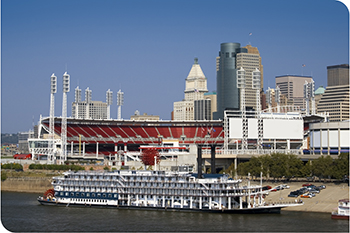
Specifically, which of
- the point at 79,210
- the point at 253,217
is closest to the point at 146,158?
the point at 79,210

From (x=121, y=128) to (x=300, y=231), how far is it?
99845mm

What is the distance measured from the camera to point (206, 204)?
66.4 metres

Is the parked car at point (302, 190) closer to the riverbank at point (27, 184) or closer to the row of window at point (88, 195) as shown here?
the row of window at point (88, 195)

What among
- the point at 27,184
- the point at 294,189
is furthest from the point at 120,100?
the point at 294,189

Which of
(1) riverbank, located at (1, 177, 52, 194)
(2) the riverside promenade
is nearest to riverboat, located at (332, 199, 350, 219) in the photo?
(2) the riverside promenade

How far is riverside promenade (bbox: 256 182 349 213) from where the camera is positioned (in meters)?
69.4

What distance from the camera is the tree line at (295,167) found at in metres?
88.3

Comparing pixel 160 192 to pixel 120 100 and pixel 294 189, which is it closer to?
pixel 294 189

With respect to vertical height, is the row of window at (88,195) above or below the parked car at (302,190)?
below

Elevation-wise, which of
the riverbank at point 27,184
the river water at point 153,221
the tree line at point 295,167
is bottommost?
the river water at point 153,221

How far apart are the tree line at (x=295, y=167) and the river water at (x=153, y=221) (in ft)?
74.4

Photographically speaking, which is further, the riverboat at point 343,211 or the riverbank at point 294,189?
the riverbank at point 294,189

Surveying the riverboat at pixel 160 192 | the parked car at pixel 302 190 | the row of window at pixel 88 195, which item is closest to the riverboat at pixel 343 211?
the riverboat at pixel 160 192

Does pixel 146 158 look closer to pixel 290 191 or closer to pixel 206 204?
pixel 290 191
